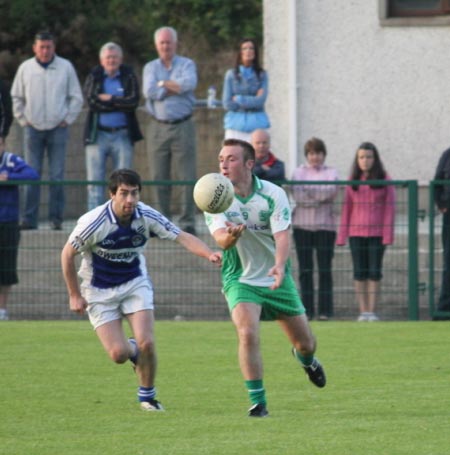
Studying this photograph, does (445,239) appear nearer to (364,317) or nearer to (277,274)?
(364,317)

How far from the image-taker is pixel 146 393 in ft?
34.4

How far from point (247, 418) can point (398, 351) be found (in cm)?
424

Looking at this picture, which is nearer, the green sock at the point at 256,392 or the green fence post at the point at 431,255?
the green sock at the point at 256,392

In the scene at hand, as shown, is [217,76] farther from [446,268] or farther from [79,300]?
[79,300]

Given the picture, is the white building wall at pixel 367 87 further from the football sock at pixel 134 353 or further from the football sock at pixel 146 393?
the football sock at pixel 146 393

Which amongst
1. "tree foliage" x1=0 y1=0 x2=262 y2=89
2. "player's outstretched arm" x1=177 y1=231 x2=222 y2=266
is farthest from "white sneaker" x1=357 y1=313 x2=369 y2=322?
"tree foliage" x1=0 y1=0 x2=262 y2=89

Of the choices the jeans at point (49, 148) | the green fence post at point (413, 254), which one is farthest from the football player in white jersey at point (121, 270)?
the jeans at point (49, 148)

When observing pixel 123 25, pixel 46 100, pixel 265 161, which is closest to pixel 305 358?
pixel 265 161

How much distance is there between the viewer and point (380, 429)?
9.26 m

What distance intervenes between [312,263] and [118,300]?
6.01 meters

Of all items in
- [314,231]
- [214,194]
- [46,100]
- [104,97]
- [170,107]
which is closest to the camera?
[214,194]

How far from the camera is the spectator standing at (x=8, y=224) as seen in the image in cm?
1678

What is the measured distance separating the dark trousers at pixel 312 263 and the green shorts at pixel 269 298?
595 cm

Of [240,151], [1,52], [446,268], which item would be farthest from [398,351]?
[1,52]
